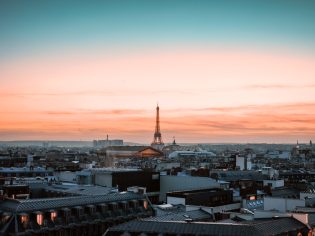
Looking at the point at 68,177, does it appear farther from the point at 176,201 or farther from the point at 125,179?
the point at 176,201

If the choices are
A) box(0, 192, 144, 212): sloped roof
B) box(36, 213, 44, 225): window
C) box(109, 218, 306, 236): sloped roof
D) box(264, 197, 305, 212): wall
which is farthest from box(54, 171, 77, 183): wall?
box(109, 218, 306, 236): sloped roof

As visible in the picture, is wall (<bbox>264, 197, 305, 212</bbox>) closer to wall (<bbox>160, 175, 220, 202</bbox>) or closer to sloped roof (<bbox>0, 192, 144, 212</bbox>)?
sloped roof (<bbox>0, 192, 144, 212</bbox>)

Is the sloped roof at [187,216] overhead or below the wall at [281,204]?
below

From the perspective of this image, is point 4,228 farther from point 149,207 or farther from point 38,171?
point 38,171

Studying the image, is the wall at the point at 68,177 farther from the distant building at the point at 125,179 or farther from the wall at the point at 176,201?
the wall at the point at 176,201

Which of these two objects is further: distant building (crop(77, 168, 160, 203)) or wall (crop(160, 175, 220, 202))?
wall (crop(160, 175, 220, 202))

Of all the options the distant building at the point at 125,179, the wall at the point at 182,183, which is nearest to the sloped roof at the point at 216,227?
the distant building at the point at 125,179

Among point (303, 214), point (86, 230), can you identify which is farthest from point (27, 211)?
point (303, 214)

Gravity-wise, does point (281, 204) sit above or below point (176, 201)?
above

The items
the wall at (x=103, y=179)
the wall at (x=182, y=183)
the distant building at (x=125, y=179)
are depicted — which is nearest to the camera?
the wall at (x=103, y=179)

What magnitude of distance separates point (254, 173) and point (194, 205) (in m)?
62.5

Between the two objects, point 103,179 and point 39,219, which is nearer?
point 39,219

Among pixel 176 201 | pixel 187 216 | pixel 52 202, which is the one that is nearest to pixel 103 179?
pixel 176 201

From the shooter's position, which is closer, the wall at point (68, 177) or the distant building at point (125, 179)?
the distant building at point (125, 179)
